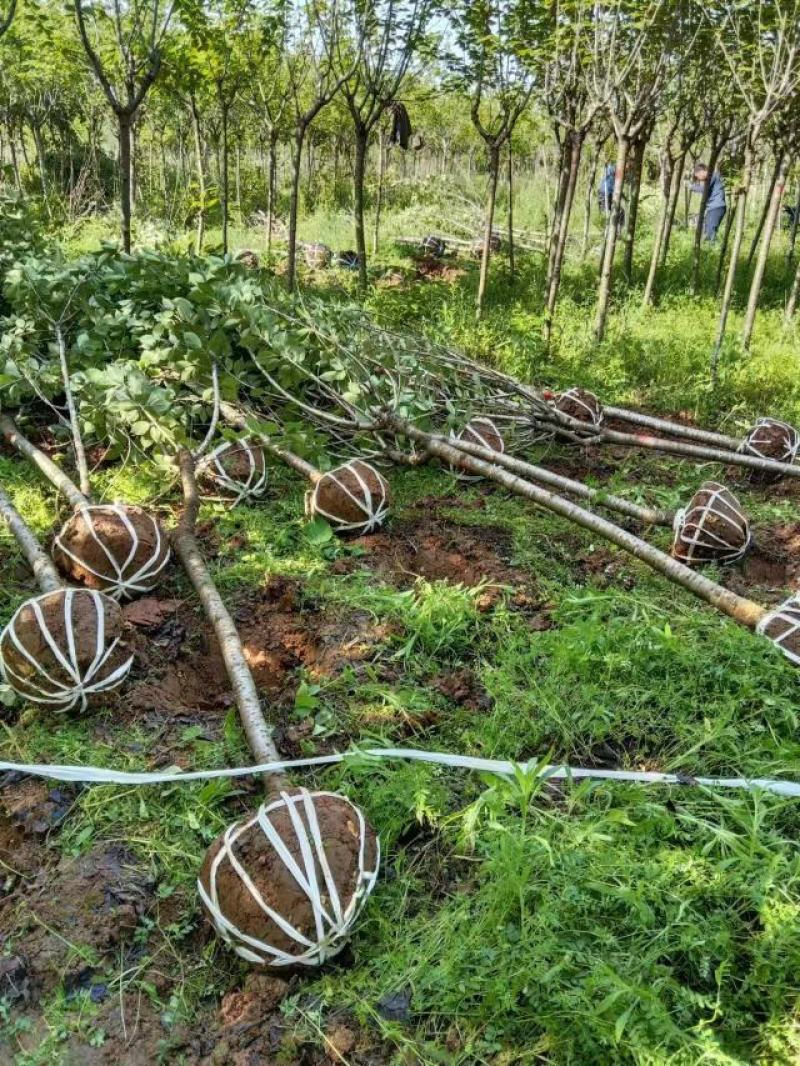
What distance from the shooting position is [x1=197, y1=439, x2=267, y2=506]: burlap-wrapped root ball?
383 cm

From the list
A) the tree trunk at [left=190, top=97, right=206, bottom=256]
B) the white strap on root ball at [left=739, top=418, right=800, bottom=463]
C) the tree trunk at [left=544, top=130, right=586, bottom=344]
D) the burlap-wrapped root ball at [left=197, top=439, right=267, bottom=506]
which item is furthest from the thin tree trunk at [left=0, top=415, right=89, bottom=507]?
the tree trunk at [left=544, top=130, right=586, bottom=344]

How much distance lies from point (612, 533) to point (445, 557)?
29.0 inches

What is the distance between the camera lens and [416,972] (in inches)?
65.8

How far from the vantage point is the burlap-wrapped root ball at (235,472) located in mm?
3834

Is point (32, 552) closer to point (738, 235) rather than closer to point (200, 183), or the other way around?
point (738, 235)

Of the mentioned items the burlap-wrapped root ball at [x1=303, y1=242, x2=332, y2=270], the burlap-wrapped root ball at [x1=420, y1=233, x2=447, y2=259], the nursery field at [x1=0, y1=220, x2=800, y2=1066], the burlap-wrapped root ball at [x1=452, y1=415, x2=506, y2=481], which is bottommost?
the nursery field at [x1=0, y1=220, x2=800, y2=1066]

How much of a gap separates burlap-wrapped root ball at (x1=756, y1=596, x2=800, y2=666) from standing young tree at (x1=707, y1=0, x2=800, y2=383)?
13.4 feet

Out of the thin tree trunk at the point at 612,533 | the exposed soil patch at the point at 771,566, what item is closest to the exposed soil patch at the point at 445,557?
the thin tree trunk at the point at 612,533

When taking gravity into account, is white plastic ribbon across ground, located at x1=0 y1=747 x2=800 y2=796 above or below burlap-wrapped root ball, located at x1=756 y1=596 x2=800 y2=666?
below

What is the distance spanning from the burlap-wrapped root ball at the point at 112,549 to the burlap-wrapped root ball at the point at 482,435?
191 cm

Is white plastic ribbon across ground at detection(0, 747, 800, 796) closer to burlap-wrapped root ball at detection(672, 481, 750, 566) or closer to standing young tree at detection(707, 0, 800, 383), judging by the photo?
burlap-wrapped root ball at detection(672, 481, 750, 566)

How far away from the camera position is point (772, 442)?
457cm

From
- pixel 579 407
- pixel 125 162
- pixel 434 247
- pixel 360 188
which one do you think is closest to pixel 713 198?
pixel 434 247

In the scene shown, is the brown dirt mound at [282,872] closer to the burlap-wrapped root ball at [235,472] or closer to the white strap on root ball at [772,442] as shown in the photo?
the burlap-wrapped root ball at [235,472]
